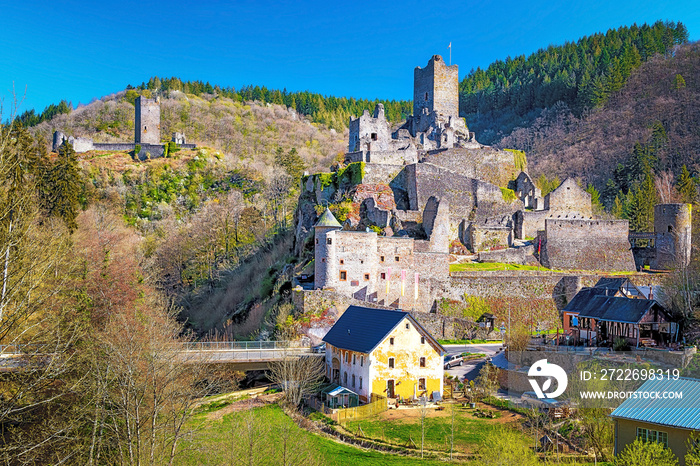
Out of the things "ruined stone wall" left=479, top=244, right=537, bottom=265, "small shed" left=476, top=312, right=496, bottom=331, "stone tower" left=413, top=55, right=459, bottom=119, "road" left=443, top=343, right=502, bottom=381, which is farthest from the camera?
"stone tower" left=413, top=55, right=459, bottom=119

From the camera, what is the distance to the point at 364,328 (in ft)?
122

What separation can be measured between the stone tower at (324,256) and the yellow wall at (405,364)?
1065 cm

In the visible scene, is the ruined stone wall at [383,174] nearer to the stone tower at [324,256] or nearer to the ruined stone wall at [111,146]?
the stone tower at [324,256]

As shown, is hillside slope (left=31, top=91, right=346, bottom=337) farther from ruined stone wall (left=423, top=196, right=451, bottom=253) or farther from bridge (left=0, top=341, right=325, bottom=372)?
ruined stone wall (left=423, top=196, right=451, bottom=253)

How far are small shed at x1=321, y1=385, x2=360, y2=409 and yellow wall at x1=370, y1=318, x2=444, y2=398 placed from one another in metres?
1.19

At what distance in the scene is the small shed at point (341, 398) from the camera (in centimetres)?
3384

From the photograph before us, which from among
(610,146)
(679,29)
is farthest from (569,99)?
(679,29)

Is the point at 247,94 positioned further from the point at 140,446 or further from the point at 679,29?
the point at 140,446

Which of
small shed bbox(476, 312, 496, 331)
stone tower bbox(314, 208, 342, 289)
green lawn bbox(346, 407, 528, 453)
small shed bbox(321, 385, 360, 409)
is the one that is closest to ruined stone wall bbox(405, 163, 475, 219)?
small shed bbox(476, 312, 496, 331)

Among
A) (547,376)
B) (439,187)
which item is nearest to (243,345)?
(547,376)

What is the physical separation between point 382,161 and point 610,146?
60353mm

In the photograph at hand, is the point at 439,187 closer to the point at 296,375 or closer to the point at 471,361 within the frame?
the point at 471,361

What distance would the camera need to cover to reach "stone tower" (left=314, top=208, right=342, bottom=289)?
4562cm

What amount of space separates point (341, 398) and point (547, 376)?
11296 mm
